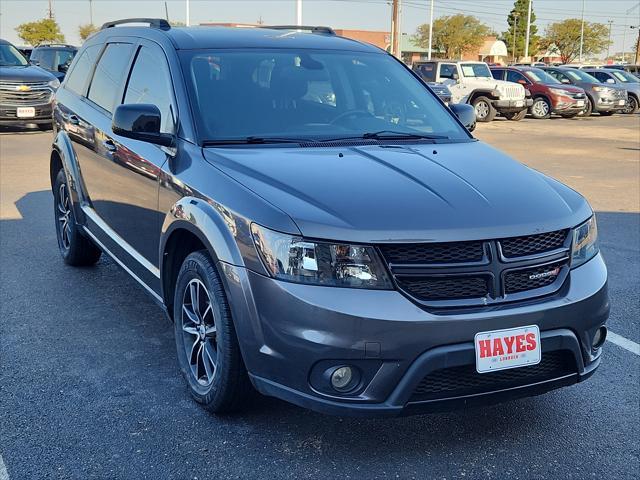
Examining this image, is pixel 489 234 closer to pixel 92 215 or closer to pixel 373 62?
pixel 373 62

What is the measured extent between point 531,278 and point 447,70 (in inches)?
875

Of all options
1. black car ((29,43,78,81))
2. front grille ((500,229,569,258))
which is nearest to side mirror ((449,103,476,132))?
front grille ((500,229,569,258))

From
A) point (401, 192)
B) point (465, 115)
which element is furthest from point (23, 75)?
point (401, 192)

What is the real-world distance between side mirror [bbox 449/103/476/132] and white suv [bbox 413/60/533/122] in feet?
61.6

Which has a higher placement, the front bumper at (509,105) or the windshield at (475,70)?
the windshield at (475,70)

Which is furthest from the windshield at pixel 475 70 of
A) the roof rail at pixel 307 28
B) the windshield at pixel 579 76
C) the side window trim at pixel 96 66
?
the side window trim at pixel 96 66

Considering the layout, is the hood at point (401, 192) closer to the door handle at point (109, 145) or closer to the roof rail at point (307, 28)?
the door handle at point (109, 145)

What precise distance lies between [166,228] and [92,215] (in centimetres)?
166

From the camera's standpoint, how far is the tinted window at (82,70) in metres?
5.57

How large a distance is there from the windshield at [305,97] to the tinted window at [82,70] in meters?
1.68

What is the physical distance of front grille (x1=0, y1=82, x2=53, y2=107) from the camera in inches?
607

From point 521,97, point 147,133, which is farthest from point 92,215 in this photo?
point 521,97

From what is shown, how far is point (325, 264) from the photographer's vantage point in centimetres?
290

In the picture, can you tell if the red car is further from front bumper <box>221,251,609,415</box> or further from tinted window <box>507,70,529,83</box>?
front bumper <box>221,251,609,415</box>
